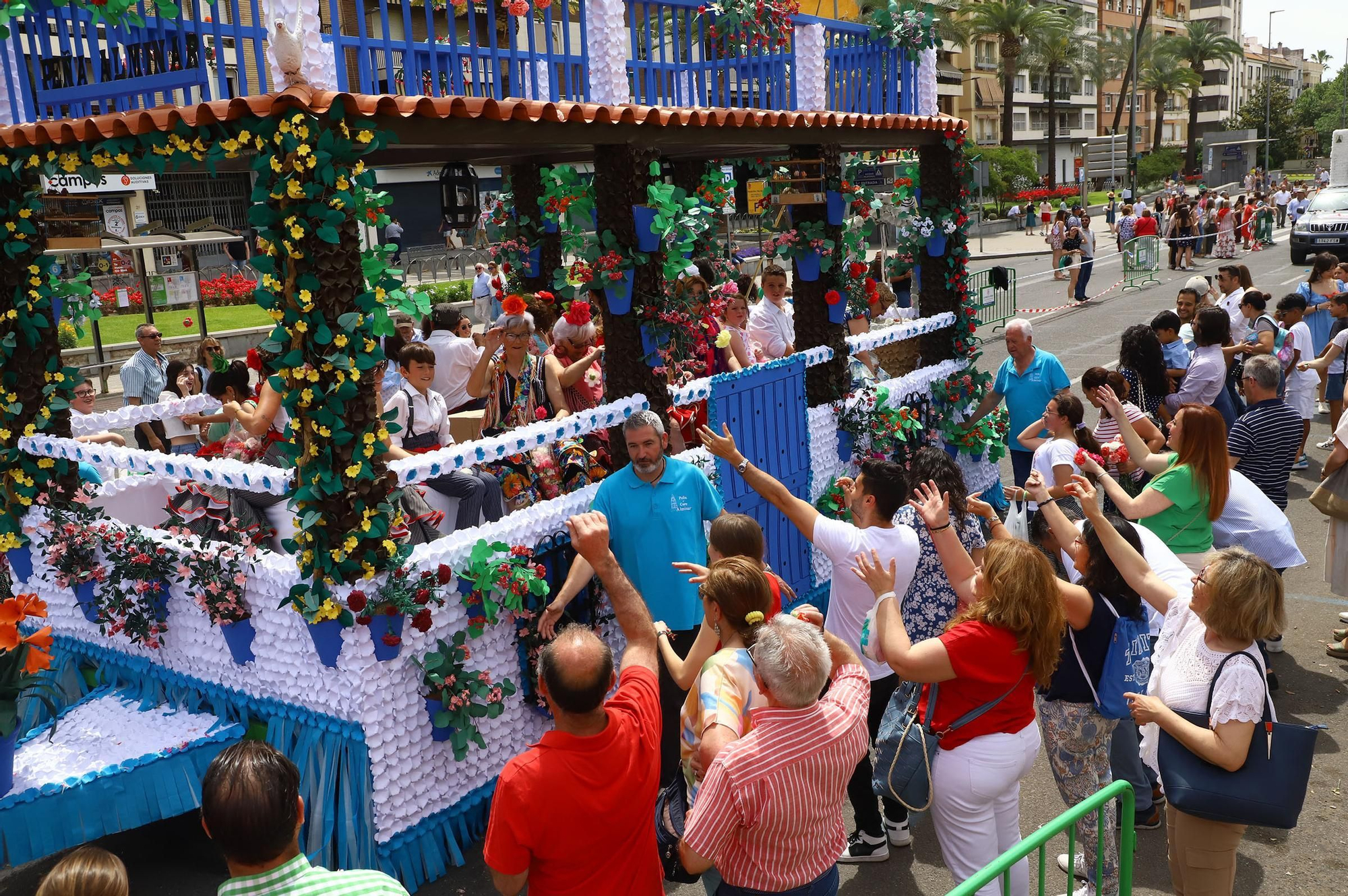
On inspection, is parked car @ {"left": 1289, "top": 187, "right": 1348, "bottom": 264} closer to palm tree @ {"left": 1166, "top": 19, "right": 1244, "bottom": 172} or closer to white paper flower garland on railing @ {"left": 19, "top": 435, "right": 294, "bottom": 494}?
white paper flower garland on railing @ {"left": 19, "top": 435, "right": 294, "bottom": 494}

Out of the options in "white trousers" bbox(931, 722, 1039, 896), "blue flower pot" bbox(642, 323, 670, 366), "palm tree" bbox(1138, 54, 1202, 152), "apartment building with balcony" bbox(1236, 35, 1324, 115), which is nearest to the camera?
"white trousers" bbox(931, 722, 1039, 896)

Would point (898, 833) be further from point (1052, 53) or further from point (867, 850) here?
point (1052, 53)

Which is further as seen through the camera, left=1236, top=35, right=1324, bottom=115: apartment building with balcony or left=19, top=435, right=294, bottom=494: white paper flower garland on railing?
left=1236, top=35, right=1324, bottom=115: apartment building with balcony

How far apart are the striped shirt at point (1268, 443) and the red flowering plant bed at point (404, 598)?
5.09m

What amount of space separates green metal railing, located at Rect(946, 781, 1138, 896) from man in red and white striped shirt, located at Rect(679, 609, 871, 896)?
0.47m

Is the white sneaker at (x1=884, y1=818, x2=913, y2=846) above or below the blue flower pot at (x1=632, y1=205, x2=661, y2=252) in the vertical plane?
below

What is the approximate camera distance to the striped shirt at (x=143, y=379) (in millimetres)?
9438

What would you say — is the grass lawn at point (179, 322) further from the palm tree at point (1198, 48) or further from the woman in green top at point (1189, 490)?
the palm tree at point (1198, 48)

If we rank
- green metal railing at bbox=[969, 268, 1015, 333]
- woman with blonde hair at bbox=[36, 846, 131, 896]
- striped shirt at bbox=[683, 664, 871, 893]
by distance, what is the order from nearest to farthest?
1. woman with blonde hair at bbox=[36, 846, 131, 896]
2. striped shirt at bbox=[683, 664, 871, 893]
3. green metal railing at bbox=[969, 268, 1015, 333]

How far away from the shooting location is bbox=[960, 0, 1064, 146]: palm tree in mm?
54375

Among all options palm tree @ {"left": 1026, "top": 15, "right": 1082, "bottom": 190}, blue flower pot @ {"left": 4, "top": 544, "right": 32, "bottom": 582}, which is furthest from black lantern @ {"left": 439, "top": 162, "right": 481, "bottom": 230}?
palm tree @ {"left": 1026, "top": 15, "right": 1082, "bottom": 190}

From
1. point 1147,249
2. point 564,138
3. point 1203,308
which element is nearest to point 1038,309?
point 1147,249

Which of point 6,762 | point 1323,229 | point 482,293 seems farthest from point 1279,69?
point 6,762

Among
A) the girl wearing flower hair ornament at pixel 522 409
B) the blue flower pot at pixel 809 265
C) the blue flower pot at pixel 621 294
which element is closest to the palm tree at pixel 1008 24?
the blue flower pot at pixel 809 265
